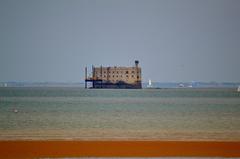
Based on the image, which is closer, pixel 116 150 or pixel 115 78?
pixel 116 150

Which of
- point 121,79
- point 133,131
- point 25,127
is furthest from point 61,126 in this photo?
point 121,79

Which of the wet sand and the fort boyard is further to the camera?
the fort boyard

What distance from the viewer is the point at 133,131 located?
1271 centimetres

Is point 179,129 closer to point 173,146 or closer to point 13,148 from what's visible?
point 173,146

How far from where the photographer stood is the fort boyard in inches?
→ 1449

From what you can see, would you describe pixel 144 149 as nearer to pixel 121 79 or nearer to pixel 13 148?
pixel 13 148

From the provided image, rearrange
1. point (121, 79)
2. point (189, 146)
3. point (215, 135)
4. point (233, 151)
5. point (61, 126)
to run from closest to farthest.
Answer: point (233, 151) < point (189, 146) < point (215, 135) < point (61, 126) < point (121, 79)

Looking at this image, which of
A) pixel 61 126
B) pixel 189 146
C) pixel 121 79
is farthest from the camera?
pixel 121 79

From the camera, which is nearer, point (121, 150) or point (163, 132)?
point (121, 150)

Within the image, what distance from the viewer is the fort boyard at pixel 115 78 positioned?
36816 millimetres

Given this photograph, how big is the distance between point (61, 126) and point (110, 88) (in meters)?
28.5

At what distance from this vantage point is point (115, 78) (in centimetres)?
4016

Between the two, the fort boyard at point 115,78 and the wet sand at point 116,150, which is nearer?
the wet sand at point 116,150

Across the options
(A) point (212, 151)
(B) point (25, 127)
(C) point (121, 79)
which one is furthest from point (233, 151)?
(C) point (121, 79)
